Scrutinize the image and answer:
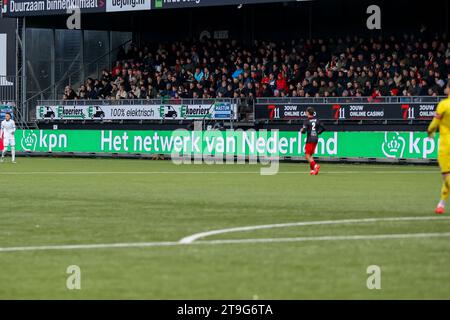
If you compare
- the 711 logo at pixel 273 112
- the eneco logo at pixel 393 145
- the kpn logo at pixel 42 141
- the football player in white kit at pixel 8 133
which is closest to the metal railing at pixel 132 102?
the 711 logo at pixel 273 112

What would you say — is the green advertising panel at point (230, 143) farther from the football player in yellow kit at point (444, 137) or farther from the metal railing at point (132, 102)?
the football player in yellow kit at point (444, 137)

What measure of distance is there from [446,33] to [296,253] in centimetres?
3632

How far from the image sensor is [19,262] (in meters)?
11.2

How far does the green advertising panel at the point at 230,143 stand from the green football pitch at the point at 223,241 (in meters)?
14.1

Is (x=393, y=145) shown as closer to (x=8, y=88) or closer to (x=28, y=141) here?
(x=28, y=141)

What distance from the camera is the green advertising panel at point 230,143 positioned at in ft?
128

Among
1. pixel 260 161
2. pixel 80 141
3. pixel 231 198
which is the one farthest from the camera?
pixel 80 141

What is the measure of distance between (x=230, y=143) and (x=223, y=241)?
2989 centimetres

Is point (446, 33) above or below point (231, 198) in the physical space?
above

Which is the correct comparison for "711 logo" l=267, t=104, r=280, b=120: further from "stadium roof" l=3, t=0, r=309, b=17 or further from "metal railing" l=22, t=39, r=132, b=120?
"metal railing" l=22, t=39, r=132, b=120

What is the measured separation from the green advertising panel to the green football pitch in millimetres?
14082
